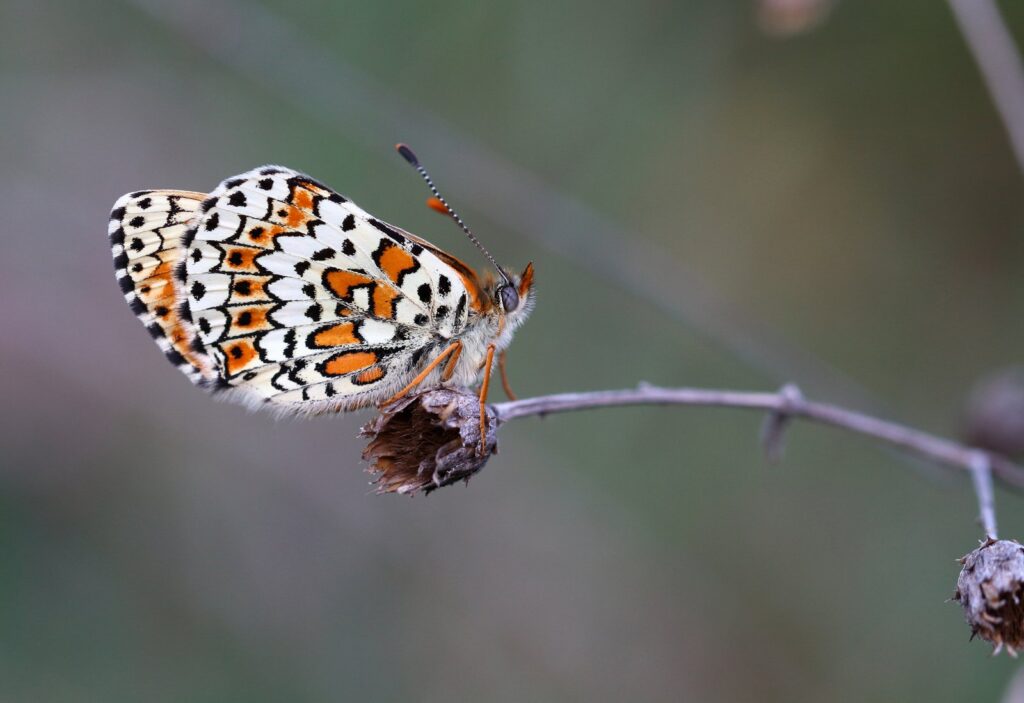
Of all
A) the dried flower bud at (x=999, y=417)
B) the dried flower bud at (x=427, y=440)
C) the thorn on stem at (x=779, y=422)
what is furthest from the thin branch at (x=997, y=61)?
the dried flower bud at (x=427, y=440)

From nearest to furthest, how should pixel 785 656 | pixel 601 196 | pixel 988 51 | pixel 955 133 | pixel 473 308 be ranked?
1. pixel 473 308
2. pixel 988 51
3. pixel 785 656
4. pixel 955 133
5. pixel 601 196

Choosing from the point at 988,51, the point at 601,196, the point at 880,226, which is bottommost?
the point at 988,51

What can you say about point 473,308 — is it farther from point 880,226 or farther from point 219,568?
point 880,226

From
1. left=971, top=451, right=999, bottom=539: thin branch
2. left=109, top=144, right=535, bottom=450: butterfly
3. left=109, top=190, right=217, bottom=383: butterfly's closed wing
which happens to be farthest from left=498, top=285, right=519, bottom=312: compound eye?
left=971, top=451, right=999, bottom=539: thin branch

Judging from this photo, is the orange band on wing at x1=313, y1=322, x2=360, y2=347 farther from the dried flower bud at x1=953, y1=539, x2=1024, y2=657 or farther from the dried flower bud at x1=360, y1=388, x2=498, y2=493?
the dried flower bud at x1=953, y1=539, x2=1024, y2=657

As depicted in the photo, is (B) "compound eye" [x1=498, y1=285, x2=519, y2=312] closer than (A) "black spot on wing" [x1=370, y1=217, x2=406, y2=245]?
No

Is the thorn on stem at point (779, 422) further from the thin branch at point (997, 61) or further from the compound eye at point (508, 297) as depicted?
the thin branch at point (997, 61)

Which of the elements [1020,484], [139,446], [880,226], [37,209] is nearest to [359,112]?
[37,209]
